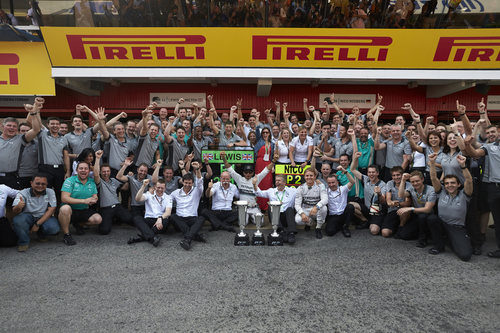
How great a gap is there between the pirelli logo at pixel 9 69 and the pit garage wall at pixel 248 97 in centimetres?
163

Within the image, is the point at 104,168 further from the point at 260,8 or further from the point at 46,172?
the point at 260,8

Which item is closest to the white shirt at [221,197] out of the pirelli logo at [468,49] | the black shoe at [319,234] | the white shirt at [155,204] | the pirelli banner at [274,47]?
the white shirt at [155,204]

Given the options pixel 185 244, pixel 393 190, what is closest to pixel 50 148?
pixel 185 244

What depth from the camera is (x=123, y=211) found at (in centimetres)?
594

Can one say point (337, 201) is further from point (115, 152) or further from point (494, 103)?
point (494, 103)

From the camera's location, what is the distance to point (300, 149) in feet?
23.5

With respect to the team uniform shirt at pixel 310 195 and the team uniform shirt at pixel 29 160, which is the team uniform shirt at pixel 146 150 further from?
the team uniform shirt at pixel 310 195

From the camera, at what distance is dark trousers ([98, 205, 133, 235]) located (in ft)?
18.6

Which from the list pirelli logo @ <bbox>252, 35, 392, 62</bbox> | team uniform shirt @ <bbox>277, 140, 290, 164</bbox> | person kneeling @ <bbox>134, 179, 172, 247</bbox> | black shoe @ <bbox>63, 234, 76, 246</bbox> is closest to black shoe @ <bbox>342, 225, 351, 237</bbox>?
team uniform shirt @ <bbox>277, 140, 290, 164</bbox>

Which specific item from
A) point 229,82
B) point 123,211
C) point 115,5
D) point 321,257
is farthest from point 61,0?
point 321,257

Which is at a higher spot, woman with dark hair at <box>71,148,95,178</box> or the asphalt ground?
woman with dark hair at <box>71,148,95,178</box>

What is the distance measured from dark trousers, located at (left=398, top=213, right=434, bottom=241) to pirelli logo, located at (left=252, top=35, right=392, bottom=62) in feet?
19.2

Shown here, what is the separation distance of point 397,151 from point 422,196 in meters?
1.36

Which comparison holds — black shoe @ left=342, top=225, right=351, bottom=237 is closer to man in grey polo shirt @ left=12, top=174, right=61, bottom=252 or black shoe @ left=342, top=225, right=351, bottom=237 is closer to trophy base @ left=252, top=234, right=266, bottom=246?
trophy base @ left=252, top=234, right=266, bottom=246
